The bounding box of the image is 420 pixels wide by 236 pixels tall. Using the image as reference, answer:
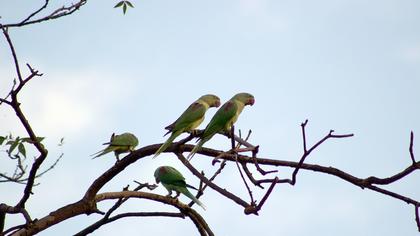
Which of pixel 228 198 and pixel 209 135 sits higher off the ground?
pixel 209 135

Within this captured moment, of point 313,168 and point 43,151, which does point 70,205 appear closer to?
point 43,151

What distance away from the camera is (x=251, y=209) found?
7.85 feet

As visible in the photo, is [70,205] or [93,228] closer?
[70,205]

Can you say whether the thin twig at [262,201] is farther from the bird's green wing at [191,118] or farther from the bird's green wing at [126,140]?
the bird's green wing at [126,140]

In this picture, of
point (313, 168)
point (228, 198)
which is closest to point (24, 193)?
point (228, 198)

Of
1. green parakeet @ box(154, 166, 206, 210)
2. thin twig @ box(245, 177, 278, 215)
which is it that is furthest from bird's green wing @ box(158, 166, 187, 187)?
thin twig @ box(245, 177, 278, 215)

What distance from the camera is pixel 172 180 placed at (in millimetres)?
6273

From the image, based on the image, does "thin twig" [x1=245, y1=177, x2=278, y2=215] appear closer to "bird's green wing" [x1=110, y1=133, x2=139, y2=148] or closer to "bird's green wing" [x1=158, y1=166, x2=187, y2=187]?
"bird's green wing" [x1=158, y1=166, x2=187, y2=187]

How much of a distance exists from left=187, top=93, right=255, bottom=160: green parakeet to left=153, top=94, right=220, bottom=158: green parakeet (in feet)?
0.97

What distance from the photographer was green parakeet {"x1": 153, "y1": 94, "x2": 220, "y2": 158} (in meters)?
4.91

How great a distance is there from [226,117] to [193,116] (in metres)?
0.83

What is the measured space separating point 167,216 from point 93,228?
53 cm

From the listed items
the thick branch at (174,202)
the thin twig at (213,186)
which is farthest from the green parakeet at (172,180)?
the thin twig at (213,186)

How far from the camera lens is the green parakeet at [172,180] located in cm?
614
